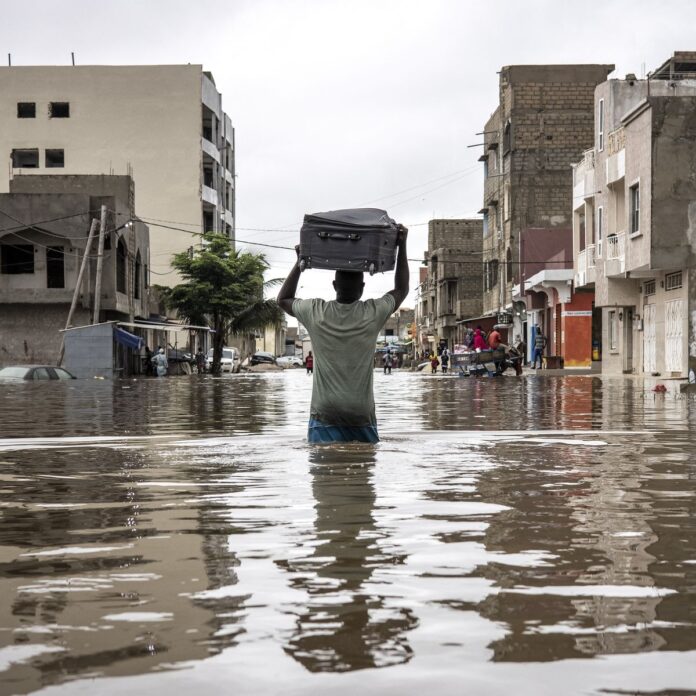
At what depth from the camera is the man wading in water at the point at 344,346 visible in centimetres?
781

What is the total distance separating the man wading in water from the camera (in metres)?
7.81

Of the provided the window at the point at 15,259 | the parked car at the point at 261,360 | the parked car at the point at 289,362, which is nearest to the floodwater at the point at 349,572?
the window at the point at 15,259

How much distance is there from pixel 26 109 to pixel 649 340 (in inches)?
1828

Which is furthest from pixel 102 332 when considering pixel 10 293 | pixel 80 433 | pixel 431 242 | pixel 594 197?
pixel 431 242

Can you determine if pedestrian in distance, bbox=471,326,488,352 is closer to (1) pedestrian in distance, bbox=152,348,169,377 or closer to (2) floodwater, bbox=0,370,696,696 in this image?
(1) pedestrian in distance, bbox=152,348,169,377

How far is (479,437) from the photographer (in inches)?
431

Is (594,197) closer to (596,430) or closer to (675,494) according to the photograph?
(596,430)

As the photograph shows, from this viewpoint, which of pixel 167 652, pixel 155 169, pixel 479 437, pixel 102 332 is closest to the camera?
pixel 167 652

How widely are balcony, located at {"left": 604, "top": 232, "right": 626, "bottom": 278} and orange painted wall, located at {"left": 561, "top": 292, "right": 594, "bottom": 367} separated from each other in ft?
39.0

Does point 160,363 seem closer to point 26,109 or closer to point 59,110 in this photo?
point 59,110

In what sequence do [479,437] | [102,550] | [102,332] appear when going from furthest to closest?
[102,332], [479,437], [102,550]

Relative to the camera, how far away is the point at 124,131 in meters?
70.9

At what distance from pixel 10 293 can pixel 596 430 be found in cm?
3996

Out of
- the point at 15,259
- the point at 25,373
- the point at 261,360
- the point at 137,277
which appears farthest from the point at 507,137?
the point at 25,373
